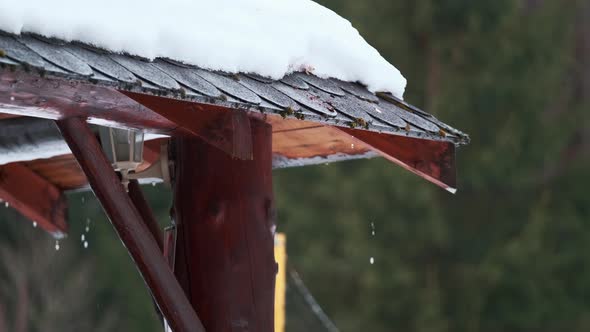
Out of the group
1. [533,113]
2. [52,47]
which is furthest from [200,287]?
[533,113]

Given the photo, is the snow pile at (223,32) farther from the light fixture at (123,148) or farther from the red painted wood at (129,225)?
the light fixture at (123,148)

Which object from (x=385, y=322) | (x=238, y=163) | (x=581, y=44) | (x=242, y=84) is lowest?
(x=385, y=322)

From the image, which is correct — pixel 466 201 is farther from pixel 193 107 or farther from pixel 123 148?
pixel 193 107

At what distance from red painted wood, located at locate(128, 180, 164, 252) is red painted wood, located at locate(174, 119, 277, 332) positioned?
182 millimetres

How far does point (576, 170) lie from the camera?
15250 mm

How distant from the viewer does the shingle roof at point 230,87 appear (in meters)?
2.09

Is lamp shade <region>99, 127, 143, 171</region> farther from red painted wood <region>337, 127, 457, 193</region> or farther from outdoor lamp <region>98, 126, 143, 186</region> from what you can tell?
red painted wood <region>337, 127, 457, 193</region>

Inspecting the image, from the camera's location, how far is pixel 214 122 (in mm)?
2664

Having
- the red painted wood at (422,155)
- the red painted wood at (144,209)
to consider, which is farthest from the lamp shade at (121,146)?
the red painted wood at (422,155)

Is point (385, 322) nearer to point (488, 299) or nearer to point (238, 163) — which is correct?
point (488, 299)

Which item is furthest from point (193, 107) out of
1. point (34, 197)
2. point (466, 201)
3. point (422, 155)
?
point (466, 201)

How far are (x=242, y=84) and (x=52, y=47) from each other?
52cm

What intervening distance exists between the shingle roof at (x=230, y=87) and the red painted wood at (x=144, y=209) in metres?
0.63

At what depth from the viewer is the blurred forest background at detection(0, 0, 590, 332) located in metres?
14.4
